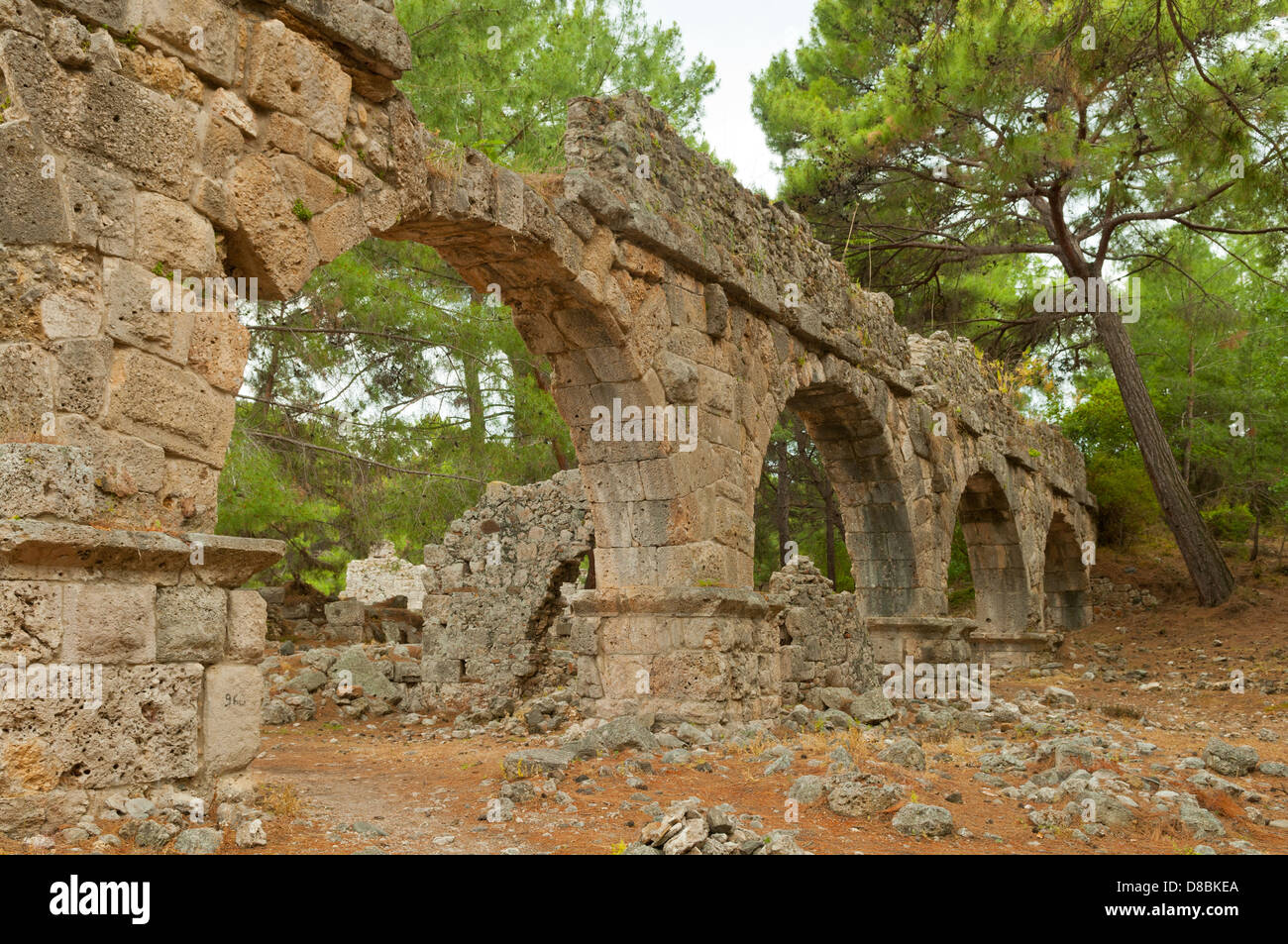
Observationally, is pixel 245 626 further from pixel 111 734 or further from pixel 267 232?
pixel 267 232

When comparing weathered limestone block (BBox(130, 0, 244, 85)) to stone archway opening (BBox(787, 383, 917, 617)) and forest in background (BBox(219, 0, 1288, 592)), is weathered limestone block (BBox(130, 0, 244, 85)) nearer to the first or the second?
forest in background (BBox(219, 0, 1288, 592))

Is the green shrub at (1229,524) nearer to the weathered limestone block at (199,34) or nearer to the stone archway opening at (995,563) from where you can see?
the stone archway opening at (995,563)

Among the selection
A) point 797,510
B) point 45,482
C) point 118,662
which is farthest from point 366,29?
point 797,510

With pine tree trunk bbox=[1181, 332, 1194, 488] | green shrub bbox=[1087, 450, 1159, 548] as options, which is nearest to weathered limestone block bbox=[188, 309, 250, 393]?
pine tree trunk bbox=[1181, 332, 1194, 488]

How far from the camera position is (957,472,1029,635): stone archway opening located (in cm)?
1514

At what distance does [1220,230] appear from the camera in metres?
13.0

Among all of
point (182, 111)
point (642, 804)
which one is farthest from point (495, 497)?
point (182, 111)

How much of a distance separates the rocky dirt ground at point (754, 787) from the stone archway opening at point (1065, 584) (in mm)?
8918

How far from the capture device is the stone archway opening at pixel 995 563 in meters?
15.1

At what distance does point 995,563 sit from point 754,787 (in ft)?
36.1

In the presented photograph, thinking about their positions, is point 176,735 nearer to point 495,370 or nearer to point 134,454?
point 134,454

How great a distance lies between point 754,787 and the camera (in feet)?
18.0

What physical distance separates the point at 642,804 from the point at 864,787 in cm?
100

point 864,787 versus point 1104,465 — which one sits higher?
point 1104,465
